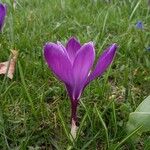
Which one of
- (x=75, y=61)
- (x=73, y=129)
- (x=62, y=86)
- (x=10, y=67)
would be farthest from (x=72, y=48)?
(x=10, y=67)

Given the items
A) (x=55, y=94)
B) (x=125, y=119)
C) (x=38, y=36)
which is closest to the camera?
(x=125, y=119)

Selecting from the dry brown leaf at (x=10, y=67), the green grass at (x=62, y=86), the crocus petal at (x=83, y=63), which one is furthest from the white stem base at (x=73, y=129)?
the dry brown leaf at (x=10, y=67)

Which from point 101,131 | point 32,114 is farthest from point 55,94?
point 101,131

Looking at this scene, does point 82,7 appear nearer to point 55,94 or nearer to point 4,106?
point 55,94

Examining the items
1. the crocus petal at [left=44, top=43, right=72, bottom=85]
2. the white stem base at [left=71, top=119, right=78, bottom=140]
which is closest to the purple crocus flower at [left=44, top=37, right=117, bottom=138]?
the crocus petal at [left=44, top=43, right=72, bottom=85]

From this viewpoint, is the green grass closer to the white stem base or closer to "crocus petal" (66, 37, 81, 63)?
Answer: the white stem base

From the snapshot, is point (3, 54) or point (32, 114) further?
point (3, 54)

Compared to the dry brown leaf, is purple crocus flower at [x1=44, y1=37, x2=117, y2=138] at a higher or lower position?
higher
